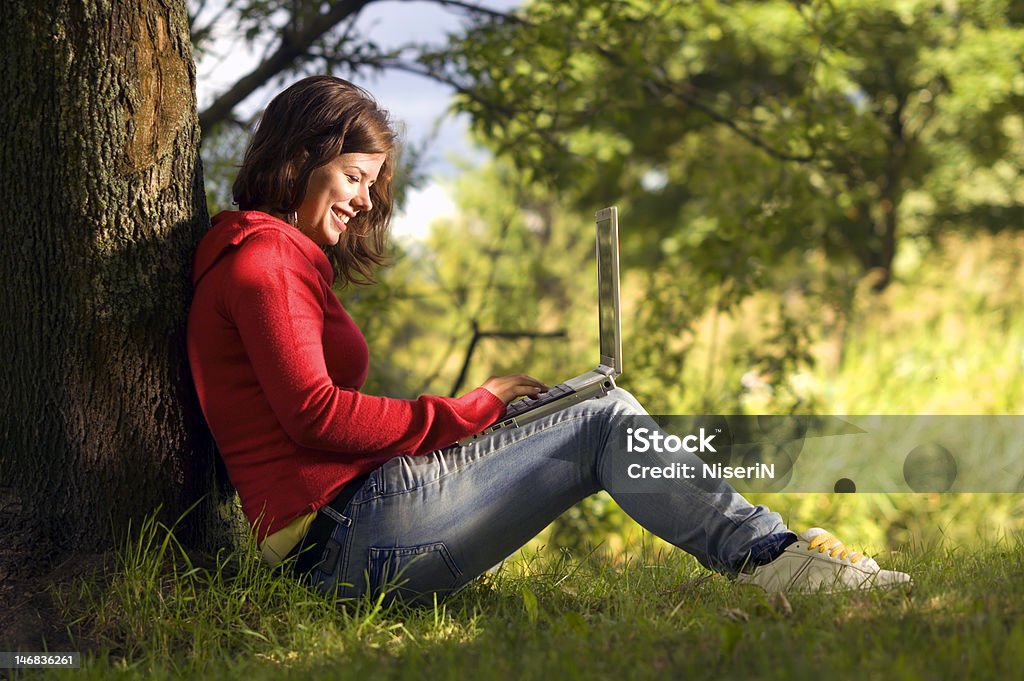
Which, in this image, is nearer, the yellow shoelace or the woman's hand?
the yellow shoelace

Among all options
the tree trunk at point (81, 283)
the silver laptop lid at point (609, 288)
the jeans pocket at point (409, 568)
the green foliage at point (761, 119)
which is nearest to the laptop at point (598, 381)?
the silver laptop lid at point (609, 288)

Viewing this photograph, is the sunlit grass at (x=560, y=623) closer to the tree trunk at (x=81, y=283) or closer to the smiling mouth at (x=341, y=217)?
the tree trunk at (x=81, y=283)

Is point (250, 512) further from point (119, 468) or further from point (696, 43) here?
point (696, 43)

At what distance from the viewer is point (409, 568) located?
7.50 ft

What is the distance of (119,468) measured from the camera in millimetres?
2412

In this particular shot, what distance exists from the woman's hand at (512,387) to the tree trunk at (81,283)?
2.48 ft

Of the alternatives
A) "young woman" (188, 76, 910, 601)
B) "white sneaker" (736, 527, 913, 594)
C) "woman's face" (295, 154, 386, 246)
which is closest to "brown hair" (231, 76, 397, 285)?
"woman's face" (295, 154, 386, 246)

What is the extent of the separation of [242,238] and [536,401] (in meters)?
0.76

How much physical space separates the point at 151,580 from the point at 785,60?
9.47 meters

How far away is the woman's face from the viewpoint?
100 inches

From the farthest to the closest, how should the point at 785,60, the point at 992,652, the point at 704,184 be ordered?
1. the point at 785,60
2. the point at 704,184
3. the point at 992,652

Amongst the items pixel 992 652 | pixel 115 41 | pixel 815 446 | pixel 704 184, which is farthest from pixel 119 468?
pixel 704 184

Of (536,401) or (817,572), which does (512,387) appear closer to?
(536,401)

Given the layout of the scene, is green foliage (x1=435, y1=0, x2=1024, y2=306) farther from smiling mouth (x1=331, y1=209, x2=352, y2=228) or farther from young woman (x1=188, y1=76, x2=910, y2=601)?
young woman (x1=188, y1=76, x2=910, y2=601)
